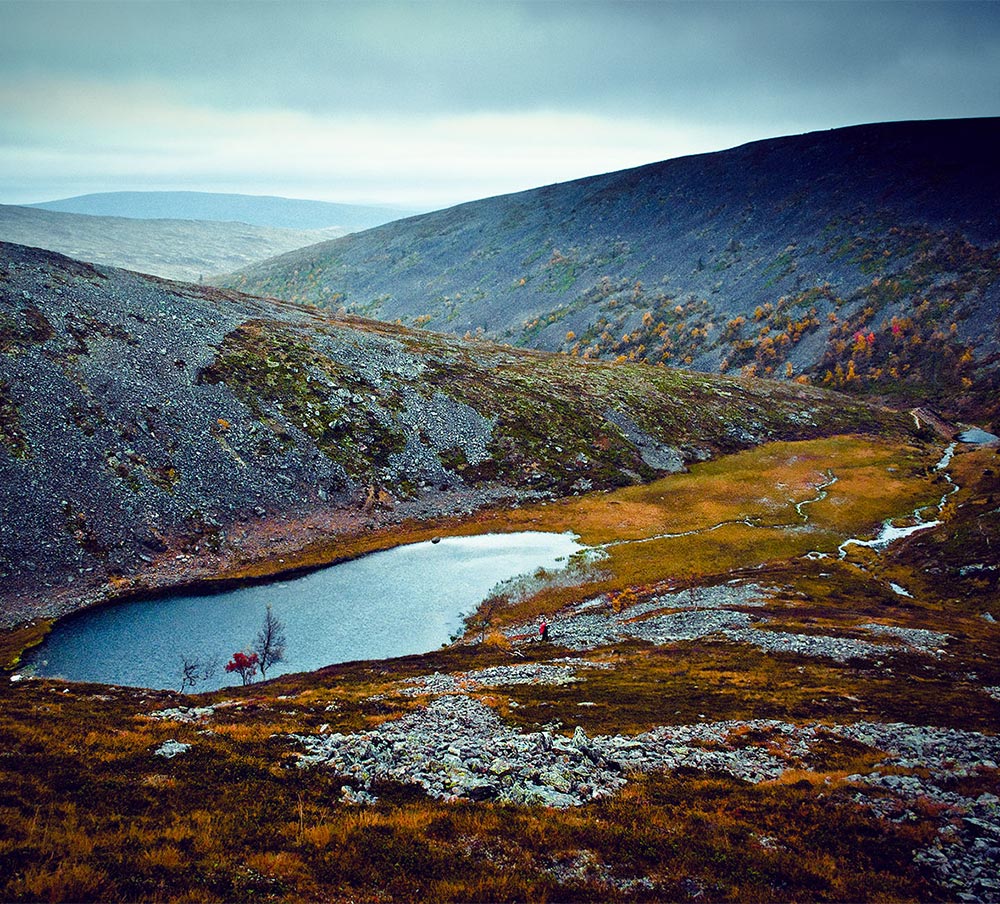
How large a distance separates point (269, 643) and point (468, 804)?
3569cm

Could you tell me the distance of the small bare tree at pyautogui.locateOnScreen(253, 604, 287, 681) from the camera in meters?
49.8

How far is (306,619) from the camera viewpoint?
58.9 meters

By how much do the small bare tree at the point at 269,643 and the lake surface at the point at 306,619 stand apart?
618 mm

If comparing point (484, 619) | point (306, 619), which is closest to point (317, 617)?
point (306, 619)

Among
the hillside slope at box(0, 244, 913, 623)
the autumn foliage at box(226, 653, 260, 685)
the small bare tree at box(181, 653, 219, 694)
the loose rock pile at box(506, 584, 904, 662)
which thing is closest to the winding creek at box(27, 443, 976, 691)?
the small bare tree at box(181, 653, 219, 694)

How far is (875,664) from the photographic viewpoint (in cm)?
4197

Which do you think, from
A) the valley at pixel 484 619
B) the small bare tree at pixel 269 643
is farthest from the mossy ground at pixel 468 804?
the small bare tree at pixel 269 643

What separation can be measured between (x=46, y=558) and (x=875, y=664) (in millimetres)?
73296

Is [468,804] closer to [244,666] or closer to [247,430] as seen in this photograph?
[244,666]

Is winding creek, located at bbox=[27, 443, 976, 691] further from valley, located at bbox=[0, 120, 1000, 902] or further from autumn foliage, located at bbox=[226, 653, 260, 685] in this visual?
autumn foliage, located at bbox=[226, 653, 260, 685]

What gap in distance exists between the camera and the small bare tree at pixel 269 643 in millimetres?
49812

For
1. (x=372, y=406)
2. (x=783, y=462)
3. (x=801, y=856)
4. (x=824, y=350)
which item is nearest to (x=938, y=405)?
(x=824, y=350)

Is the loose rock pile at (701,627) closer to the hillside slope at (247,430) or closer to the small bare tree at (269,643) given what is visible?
the small bare tree at (269,643)

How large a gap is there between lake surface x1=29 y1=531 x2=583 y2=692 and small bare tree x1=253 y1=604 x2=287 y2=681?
0.62 metres
